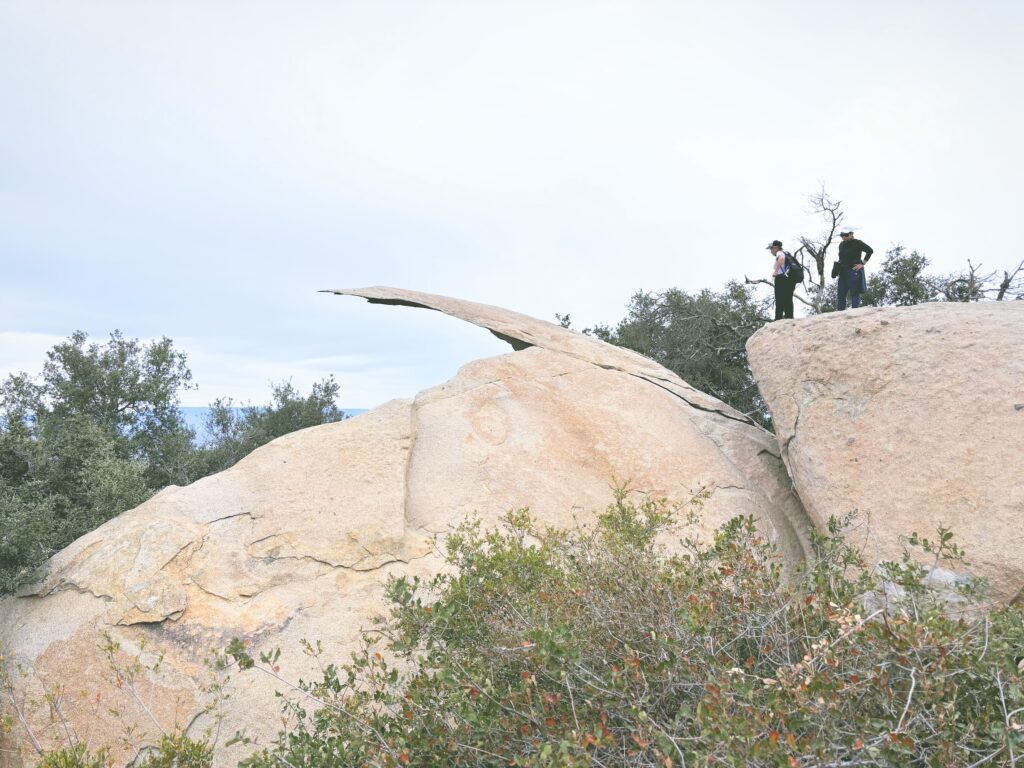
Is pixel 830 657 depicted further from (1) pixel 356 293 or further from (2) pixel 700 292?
(2) pixel 700 292

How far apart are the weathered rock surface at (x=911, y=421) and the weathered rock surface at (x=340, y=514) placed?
3.05ft

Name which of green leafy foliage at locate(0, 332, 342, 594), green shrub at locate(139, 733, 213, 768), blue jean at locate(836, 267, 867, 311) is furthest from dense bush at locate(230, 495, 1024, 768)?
blue jean at locate(836, 267, 867, 311)

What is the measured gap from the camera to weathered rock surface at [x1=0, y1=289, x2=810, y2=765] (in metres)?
5.45

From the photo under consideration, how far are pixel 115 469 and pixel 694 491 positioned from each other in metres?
6.89

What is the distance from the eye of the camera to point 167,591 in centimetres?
593

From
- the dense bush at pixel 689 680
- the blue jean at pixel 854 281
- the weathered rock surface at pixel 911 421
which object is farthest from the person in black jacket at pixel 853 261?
the dense bush at pixel 689 680

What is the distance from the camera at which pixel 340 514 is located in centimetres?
675

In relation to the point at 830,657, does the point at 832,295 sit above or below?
above

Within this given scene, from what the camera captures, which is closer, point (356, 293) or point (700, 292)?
point (356, 293)

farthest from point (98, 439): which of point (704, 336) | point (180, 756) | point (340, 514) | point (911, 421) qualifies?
point (704, 336)

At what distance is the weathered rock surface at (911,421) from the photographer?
595cm

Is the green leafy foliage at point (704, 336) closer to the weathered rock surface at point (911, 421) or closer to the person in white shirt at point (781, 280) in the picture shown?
the person in white shirt at point (781, 280)

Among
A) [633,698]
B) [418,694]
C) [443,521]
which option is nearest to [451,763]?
[418,694]

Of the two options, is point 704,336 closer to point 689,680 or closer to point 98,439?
point 98,439
